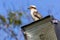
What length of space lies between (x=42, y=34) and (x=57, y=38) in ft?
2.29

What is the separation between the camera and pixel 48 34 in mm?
10328

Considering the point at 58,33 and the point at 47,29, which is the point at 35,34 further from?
the point at 58,33

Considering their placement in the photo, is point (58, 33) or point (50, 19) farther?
point (58, 33)

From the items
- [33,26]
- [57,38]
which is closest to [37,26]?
[33,26]

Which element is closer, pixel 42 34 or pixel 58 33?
pixel 42 34

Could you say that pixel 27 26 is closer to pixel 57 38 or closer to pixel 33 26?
pixel 33 26

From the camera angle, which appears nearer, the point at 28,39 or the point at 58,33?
the point at 28,39

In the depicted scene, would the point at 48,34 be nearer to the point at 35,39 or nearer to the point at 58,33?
the point at 35,39

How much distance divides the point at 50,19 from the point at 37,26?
0.53 metres

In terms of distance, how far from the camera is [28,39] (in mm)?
10742

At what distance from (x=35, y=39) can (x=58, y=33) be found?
49.3 inches

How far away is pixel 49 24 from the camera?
34.2ft

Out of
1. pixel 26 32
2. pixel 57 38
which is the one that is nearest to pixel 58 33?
pixel 57 38

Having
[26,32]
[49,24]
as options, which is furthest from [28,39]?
[49,24]
